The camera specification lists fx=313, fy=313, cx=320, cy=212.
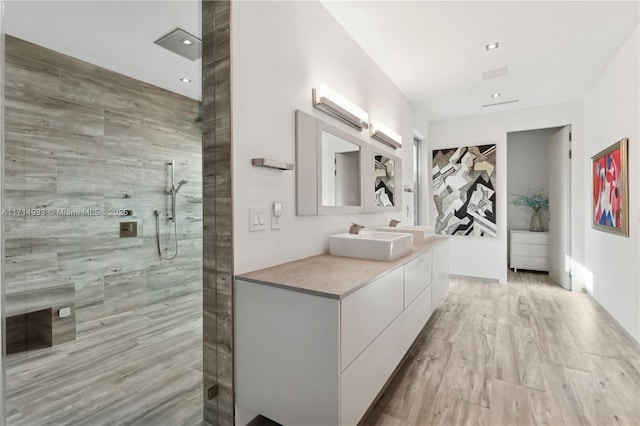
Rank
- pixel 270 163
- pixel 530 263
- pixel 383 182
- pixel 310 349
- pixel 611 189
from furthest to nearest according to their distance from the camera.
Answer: pixel 530 263, pixel 383 182, pixel 611 189, pixel 270 163, pixel 310 349

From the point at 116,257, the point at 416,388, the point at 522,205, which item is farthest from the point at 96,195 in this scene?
the point at 522,205

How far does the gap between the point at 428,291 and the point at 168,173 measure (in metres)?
2.18

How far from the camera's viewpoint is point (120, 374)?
1.53 metres

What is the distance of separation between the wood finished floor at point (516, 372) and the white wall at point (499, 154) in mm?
1249

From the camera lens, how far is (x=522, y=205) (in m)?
5.84

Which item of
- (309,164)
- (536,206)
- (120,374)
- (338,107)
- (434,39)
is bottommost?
(120,374)

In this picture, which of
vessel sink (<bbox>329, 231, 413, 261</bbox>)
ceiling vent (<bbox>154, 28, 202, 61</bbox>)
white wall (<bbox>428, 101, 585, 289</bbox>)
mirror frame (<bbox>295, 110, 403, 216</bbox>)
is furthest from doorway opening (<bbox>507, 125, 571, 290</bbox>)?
ceiling vent (<bbox>154, 28, 202, 61</bbox>)

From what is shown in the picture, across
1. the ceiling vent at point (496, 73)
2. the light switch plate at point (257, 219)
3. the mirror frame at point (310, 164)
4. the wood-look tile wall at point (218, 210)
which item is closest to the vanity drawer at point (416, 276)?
the mirror frame at point (310, 164)

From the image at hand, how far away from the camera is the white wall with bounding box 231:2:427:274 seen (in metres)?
1.57

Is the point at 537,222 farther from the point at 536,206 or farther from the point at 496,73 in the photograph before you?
the point at 496,73

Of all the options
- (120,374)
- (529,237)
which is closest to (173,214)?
(120,374)

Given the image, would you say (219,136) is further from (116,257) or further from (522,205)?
(522,205)

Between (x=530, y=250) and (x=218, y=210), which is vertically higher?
(x=218, y=210)

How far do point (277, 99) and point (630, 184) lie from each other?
307cm
